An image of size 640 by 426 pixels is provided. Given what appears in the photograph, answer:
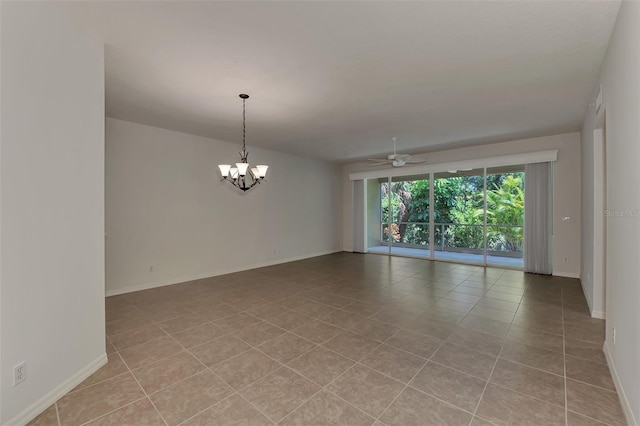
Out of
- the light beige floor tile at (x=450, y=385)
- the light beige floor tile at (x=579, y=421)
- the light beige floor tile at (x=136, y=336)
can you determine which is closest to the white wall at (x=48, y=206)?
the light beige floor tile at (x=136, y=336)

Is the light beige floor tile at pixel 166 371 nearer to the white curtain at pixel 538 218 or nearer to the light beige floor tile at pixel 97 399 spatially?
the light beige floor tile at pixel 97 399

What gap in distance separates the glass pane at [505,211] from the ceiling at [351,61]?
6.15 feet

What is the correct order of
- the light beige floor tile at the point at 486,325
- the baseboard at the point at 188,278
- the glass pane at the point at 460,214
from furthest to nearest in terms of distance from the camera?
1. the glass pane at the point at 460,214
2. the baseboard at the point at 188,278
3. the light beige floor tile at the point at 486,325

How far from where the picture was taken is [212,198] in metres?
5.87

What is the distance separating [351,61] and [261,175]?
212 centimetres

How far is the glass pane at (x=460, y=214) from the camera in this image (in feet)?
23.1

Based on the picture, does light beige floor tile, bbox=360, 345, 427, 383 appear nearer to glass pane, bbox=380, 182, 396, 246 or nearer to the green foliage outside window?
the green foliage outside window

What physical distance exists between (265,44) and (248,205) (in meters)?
4.43

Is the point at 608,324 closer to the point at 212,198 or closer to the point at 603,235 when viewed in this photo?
the point at 603,235

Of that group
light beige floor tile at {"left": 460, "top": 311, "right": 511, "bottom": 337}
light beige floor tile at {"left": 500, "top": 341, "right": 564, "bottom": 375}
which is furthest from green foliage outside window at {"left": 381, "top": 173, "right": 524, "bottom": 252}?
light beige floor tile at {"left": 500, "top": 341, "right": 564, "bottom": 375}

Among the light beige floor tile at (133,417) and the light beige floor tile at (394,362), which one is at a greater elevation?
the light beige floor tile at (394,362)

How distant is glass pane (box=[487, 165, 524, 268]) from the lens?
251 inches

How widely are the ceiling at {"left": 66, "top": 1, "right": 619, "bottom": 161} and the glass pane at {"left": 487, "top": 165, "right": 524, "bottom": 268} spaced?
6.15ft

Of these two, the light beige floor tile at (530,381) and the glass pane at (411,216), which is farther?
the glass pane at (411,216)
